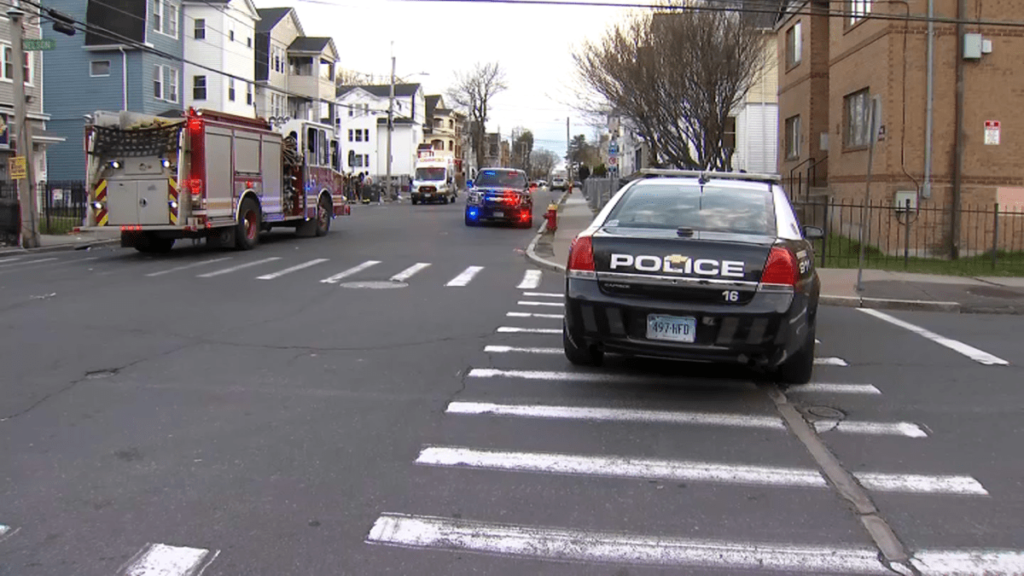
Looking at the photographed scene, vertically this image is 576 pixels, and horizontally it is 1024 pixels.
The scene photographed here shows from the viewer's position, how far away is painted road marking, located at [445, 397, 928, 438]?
5.57 meters

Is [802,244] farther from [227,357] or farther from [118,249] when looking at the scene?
[118,249]

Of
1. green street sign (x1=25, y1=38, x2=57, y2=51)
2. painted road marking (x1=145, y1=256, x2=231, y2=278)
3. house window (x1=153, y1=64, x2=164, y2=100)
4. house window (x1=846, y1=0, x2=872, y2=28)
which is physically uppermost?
house window (x1=153, y1=64, x2=164, y2=100)

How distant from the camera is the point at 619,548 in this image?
3.69m

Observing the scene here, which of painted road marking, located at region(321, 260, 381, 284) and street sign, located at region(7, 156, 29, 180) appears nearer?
painted road marking, located at region(321, 260, 381, 284)

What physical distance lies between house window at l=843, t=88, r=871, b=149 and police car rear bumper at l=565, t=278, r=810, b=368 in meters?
14.5

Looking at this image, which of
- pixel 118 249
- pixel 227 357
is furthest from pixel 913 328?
pixel 118 249

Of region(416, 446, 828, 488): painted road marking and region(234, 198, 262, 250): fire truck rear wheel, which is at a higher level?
region(234, 198, 262, 250): fire truck rear wheel

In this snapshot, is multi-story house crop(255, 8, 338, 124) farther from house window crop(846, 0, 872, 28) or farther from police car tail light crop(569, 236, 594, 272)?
police car tail light crop(569, 236, 594, 272)

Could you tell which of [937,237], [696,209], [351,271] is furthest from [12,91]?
[696,209]

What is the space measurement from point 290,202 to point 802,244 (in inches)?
664

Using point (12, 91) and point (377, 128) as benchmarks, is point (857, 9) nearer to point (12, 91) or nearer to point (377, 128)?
point (12, 91)

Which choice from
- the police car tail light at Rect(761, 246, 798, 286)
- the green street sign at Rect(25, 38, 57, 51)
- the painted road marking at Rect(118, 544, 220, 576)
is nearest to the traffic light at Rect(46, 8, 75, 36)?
the green street sign at Rect(25, 38, 57, 51)

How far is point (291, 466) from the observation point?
4.67 m

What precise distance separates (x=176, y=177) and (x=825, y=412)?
44.5 feet
